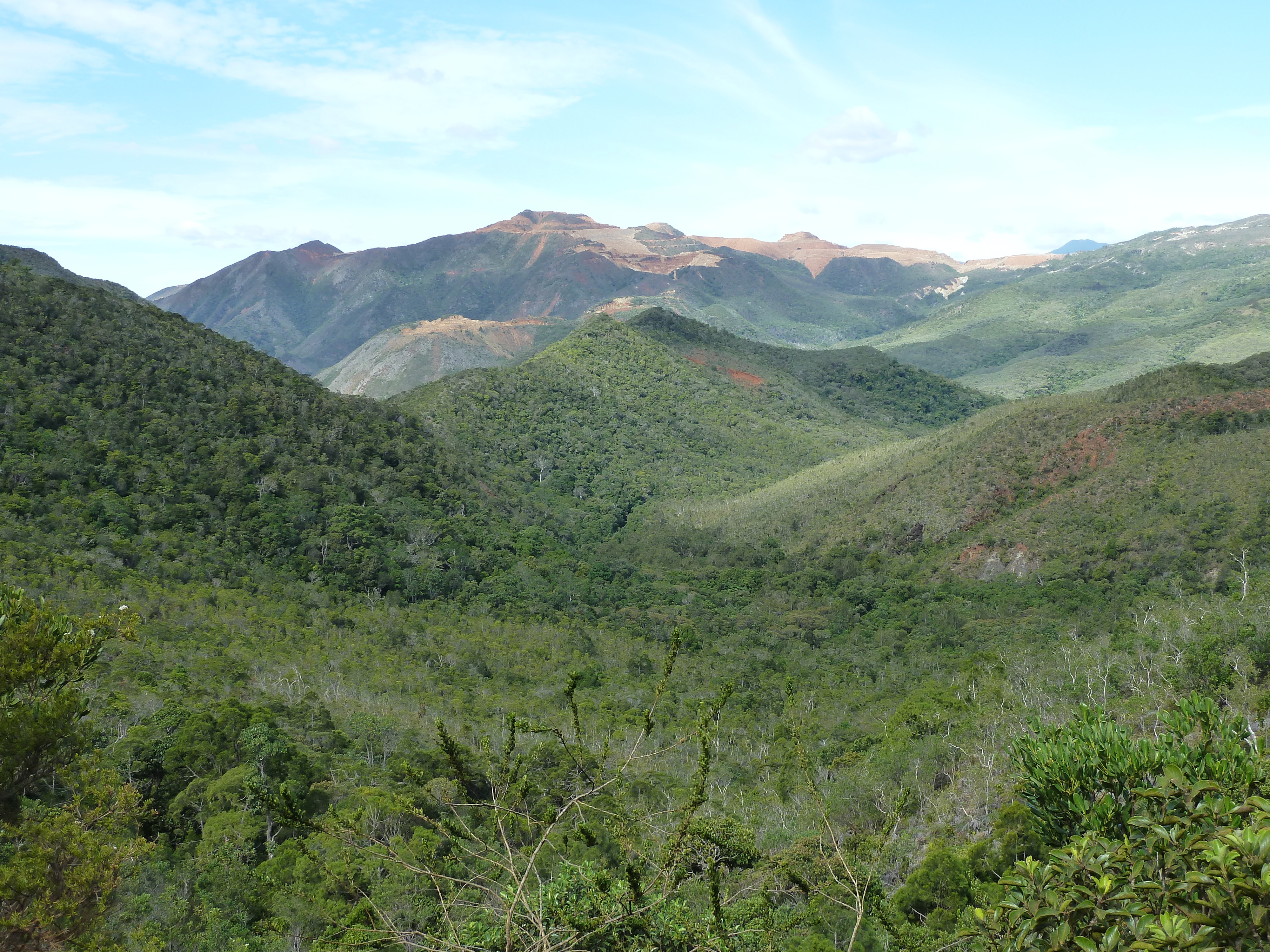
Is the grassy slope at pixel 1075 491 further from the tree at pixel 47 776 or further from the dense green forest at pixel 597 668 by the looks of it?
the tree at pixel 47 776

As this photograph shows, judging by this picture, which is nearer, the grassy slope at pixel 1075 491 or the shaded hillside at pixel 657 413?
the grassy slope at pixel 1075 491

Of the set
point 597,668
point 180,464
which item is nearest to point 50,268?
point 180,464

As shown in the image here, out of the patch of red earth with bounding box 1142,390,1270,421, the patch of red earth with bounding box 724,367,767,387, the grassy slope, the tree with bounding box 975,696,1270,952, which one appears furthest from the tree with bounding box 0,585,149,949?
the patch of red earth with bounding box 724,367,767,387

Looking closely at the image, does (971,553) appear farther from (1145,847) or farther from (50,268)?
(50,268)

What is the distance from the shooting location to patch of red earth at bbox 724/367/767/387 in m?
127

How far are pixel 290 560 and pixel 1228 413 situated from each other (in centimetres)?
7468

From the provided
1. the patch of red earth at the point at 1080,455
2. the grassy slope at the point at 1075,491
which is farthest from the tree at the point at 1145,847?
the patch of red earth at the point at 1080,455

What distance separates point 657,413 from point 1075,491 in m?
59.0

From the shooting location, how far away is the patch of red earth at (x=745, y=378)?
127312 mm

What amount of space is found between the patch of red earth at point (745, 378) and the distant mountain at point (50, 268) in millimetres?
82881

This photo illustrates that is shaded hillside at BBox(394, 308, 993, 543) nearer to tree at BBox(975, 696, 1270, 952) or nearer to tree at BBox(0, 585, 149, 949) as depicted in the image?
tree at BBox(0, 585, 149, 949)

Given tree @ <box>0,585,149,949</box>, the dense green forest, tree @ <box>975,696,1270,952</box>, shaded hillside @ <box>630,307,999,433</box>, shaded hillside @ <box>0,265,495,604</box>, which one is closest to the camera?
tree @ <box>975,696,1270,952</box>

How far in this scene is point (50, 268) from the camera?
99.8 meters

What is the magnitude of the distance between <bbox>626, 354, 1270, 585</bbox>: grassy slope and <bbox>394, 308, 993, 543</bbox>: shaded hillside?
13.2m
